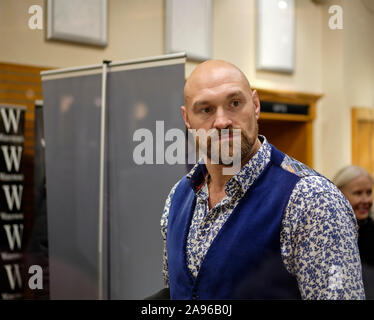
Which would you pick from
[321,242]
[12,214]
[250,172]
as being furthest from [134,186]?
[321,242]

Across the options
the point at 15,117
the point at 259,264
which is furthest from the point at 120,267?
the point at 259,264

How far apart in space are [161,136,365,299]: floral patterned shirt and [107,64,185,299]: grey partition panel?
1.11 feet

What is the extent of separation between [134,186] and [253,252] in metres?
0.56

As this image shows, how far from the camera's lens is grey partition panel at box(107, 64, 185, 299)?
0.92 meters

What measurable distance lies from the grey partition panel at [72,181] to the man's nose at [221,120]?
0.41 m

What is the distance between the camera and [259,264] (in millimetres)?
530

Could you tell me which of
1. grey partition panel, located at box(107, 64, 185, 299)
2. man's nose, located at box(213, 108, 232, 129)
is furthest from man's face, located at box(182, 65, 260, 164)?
grey partition panel, located at box(107, 64, 185, 299)

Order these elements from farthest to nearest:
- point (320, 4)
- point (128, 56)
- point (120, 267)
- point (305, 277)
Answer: point (120, 267), point (128, 56), point (320, 4), point (305, 277)

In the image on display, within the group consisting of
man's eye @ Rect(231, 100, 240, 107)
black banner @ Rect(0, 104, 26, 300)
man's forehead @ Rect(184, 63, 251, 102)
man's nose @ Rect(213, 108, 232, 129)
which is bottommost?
black banner @ Rect(0, 104, 26, 300)

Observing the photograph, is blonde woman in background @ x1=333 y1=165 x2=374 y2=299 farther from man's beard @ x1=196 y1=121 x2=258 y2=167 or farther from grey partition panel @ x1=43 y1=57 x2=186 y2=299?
grey partition panel @ x1=43 y1=57 x2=186 y2=299

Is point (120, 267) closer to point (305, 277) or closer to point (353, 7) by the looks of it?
point (305, 277)

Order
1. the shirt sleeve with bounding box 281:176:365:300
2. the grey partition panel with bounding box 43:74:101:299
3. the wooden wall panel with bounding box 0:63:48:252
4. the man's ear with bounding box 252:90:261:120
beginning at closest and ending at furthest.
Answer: the shirt sleeve with bounding box 281:176:365:300 → the man's ear with bounding box 252:90:261:120 → the wooden wall panel with bounding box 0:63:48:252 → the grey partition panel with bounding box 43:74:101:299

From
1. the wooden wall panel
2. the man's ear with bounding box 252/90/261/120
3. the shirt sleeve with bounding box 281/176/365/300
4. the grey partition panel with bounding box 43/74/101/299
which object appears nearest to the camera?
the shirt sleeve with bounding box 281/176/365/300
